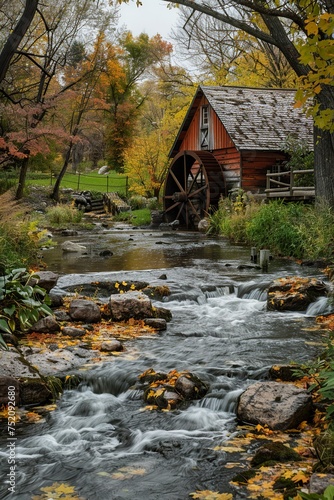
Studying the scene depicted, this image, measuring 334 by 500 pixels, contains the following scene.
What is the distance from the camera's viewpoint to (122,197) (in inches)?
1280

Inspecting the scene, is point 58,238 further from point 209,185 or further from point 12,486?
point 12,486

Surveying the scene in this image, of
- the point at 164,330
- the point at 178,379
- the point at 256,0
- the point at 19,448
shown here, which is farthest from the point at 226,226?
the point at 19,448

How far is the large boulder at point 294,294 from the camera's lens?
8336mm

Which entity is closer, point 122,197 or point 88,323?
point 88,323

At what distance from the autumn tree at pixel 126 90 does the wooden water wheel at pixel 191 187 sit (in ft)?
41.0

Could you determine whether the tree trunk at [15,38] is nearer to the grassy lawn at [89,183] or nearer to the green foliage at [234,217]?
the green foliage at [234,217]

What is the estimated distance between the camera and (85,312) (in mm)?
7668

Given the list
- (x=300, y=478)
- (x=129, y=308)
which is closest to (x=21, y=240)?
(x=129, y=308)

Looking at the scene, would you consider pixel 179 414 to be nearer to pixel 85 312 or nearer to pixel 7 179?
pixel 85 312

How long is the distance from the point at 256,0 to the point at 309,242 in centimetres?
506

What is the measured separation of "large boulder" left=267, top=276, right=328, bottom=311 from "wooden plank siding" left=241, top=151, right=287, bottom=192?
43.6 ft

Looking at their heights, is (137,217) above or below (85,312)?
above

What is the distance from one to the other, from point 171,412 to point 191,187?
67.2ft

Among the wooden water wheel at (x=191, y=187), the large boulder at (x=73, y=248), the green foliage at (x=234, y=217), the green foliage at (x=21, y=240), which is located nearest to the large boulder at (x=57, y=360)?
the green foliage at (x=21, y=240)
